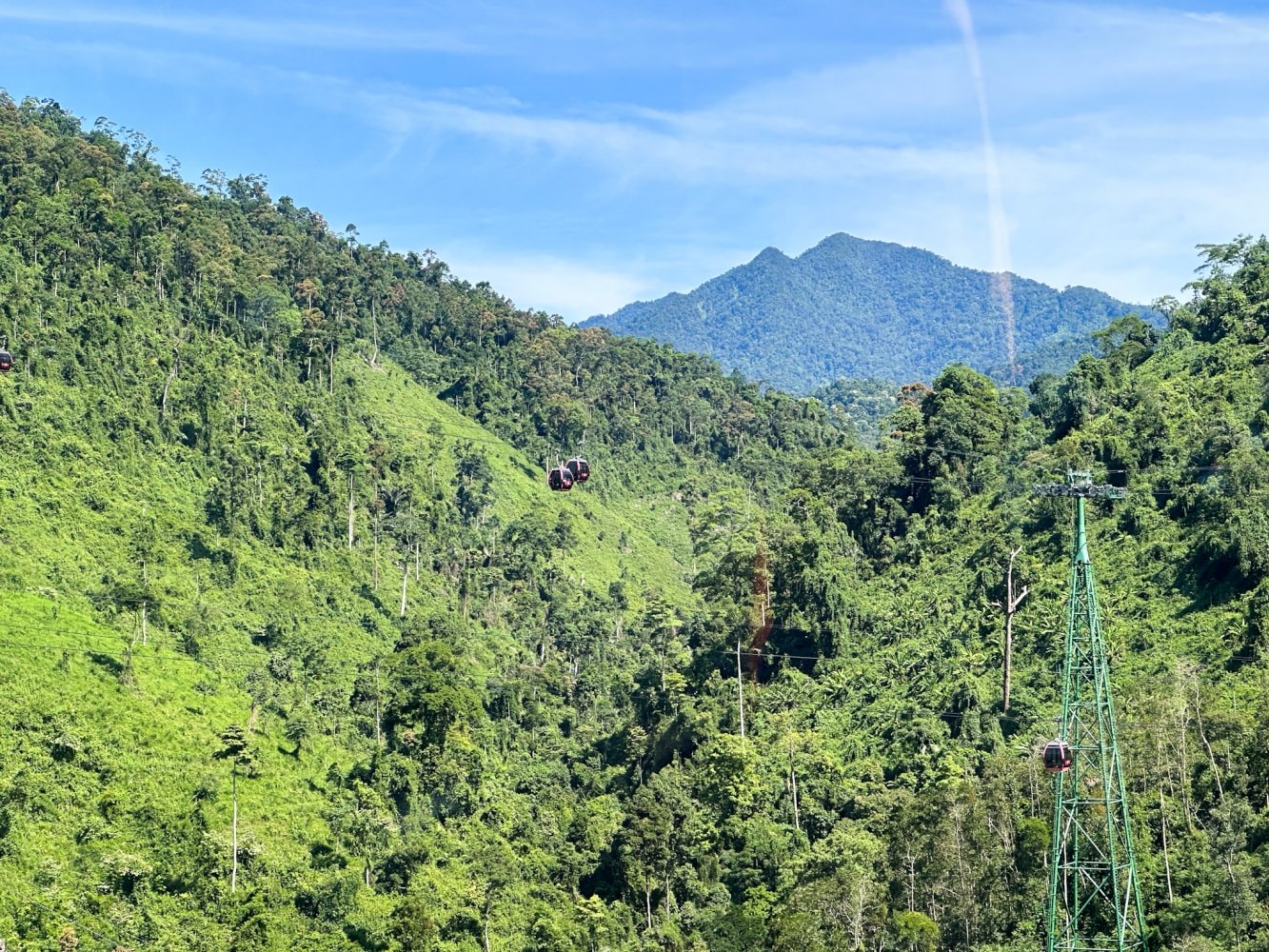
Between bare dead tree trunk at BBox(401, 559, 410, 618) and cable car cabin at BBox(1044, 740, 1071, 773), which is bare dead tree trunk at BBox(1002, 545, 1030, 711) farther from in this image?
bare dead tree trunk at BBox(401, 559, 410, 618)

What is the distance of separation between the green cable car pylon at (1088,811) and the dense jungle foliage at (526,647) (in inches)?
42.6

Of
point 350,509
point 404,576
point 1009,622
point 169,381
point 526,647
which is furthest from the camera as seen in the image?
point 526,647

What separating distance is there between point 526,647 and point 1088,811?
1356 inches

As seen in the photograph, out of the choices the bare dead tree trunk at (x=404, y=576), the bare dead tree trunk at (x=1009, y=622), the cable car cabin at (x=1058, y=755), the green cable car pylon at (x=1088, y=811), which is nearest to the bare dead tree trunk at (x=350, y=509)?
the bare dead tree trunk at (x=404, y=576)

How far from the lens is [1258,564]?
1535 inches

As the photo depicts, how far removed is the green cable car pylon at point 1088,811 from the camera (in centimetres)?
2731

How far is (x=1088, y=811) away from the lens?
33188 mm

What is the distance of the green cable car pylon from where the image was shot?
27.3 meters

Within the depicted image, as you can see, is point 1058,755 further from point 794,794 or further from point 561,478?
point 794,794

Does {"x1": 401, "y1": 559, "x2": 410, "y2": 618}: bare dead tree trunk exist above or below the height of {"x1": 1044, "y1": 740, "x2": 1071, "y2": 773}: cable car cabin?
above

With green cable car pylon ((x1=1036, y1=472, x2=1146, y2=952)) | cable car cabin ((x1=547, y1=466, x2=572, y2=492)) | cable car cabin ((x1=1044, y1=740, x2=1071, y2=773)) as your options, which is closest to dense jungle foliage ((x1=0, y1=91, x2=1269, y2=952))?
green cable car pylon ((x1=1036, y1=472, x2=1146, y2=952))

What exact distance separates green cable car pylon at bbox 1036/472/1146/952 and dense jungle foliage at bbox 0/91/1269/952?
108 cm

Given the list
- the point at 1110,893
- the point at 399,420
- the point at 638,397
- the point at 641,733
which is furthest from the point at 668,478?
the point at 1110,893

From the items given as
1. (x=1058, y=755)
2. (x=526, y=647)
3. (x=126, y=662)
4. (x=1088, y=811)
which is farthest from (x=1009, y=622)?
(x=126, y=662)
